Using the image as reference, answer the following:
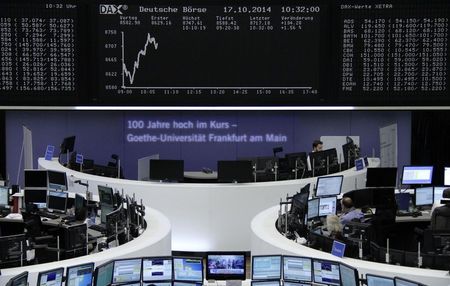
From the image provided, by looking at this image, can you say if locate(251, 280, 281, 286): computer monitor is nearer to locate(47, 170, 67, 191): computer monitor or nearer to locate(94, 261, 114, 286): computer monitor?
locate(94, 261, 114, 286): computer monitor

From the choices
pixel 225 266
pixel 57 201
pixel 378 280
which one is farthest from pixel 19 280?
pixel 57 201

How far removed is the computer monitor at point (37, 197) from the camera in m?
11.1

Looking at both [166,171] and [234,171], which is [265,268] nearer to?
[234,171]

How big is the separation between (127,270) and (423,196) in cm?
553

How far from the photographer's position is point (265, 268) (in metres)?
7.24

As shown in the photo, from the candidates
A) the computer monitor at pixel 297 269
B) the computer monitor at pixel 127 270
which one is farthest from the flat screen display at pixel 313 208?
the computer monitor at pixel 127 270

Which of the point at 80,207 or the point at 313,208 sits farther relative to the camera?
the point at 80,207

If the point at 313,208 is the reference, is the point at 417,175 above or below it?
above

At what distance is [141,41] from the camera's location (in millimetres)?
11375

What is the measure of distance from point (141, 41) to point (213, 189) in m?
2.23

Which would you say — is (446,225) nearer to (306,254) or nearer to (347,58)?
(306,254)

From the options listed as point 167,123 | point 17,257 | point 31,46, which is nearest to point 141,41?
point 31,46

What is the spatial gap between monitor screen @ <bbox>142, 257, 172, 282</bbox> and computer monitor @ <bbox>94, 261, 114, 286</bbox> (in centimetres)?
29

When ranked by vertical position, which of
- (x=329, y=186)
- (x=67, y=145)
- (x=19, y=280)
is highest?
(x=67, y=145)
